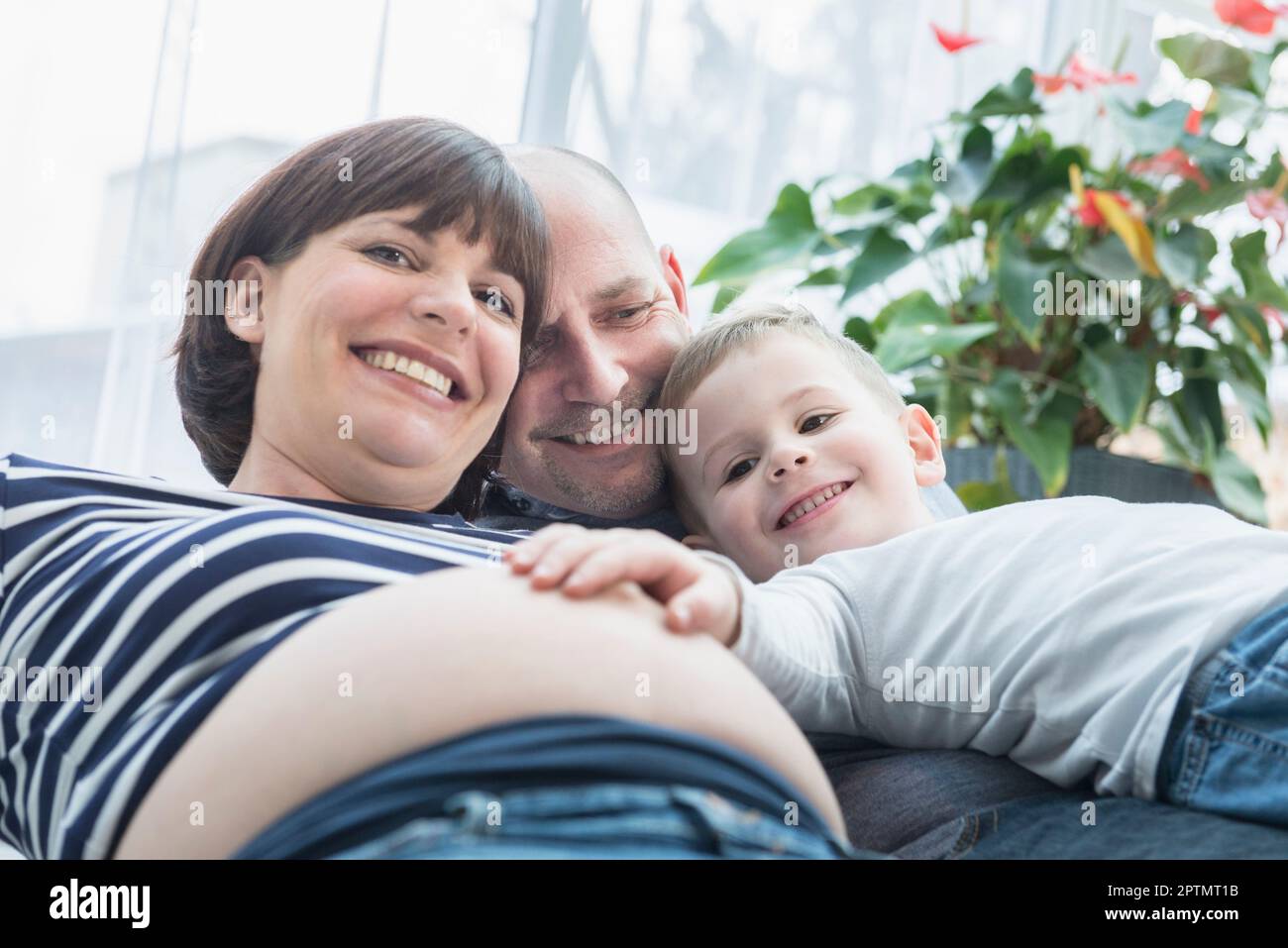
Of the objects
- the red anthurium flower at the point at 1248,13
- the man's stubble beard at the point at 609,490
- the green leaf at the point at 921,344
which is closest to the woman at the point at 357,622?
the man's stubble beard at the point at 609,490

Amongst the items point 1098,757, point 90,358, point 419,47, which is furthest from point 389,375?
point 419,47

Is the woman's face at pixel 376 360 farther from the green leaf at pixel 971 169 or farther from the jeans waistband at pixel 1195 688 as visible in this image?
the green leaf at pixel 971 169

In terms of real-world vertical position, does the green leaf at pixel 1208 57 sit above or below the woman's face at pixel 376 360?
above

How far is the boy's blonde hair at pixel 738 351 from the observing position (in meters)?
1.25

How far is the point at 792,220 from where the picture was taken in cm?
228

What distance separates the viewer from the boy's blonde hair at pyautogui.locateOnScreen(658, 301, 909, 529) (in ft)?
4.11

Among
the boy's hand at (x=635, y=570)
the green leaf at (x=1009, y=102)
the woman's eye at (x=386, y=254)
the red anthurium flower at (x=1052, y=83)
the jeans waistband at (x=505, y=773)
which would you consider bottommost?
the jeans waistband at (x=505, y=773)

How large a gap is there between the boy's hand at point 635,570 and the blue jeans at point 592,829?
Result: 0.13 metres

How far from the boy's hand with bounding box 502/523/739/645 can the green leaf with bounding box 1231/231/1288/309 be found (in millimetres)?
2030

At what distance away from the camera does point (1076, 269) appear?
220cm

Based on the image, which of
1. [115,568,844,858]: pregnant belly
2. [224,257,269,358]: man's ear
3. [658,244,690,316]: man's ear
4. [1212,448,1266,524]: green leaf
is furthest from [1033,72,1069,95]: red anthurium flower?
[115,568,844,858]: pregnant belly

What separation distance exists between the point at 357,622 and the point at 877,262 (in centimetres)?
180

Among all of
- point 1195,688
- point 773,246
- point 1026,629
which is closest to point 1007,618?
point 1026,629

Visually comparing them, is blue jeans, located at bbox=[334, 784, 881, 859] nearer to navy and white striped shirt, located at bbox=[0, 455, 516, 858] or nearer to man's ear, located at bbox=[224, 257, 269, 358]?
navy and white striped shirt, located at bbox=[0, 455, 516, 858]
